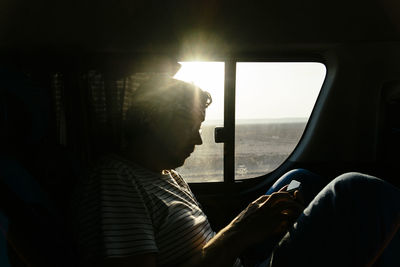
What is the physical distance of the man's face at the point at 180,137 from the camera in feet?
4.05

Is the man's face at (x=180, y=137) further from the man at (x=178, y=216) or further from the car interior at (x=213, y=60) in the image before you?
the car interior at (x=213, y=60)

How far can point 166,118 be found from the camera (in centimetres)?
122

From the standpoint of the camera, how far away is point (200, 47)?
6.17 feet

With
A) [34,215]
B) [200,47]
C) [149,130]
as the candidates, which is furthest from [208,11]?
[34,215]

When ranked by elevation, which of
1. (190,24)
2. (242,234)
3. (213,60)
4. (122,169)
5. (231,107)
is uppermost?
(190,24)

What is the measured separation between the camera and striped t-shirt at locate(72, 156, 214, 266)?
904 millimetres

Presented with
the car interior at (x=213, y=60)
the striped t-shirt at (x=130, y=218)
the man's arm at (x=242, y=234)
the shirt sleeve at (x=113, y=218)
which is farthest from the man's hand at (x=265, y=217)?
the car interior at (x=213, y=60)

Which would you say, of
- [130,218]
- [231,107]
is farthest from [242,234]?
[231,107]

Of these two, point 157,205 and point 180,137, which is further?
point 180,137

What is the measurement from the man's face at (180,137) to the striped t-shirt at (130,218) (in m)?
0.12

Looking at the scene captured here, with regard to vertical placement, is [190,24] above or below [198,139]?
above

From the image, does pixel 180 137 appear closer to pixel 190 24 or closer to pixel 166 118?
pixel 166 118

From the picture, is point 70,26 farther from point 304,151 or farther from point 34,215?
point 304,151

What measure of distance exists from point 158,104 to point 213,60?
0.95 metres
